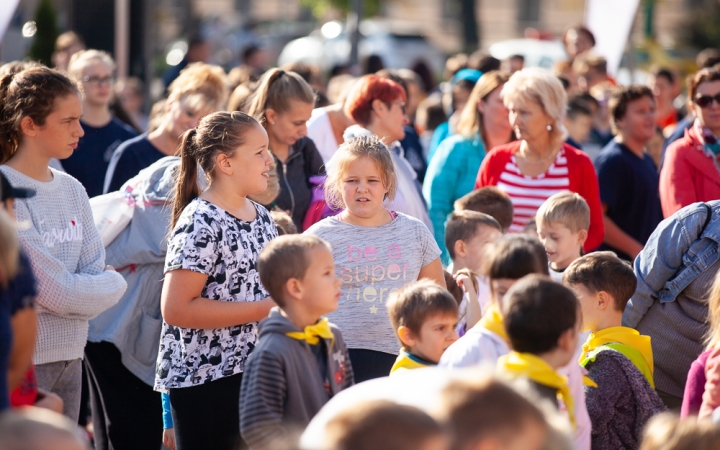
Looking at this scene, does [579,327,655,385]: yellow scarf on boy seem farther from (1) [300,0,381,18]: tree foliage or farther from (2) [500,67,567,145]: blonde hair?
(1) [300,0,381,18]: tree foliage

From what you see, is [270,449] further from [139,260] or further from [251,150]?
[139,260]

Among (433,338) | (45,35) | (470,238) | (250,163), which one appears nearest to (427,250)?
(470,238)

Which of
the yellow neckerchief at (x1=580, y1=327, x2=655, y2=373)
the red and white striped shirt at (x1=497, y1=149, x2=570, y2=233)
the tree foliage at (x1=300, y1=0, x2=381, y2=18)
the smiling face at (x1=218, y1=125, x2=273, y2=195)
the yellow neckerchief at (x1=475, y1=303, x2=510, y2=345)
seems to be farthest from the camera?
the tree foliage at (x1=300, y1=0, x2=381, y2=18)

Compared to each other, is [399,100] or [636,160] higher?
[399,100]

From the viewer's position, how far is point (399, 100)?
580 cm

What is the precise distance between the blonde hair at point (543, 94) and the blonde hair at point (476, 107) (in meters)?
0.57

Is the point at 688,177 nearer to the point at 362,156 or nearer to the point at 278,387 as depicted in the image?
the point at 362,156

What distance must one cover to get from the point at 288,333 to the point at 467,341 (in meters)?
0.63

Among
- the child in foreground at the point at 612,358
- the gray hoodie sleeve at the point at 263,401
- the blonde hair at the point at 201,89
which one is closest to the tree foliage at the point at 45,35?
the blonde hair at the point at 201,89

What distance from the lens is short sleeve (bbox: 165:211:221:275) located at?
3650mm

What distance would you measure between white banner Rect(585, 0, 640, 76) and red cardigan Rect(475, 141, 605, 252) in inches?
224

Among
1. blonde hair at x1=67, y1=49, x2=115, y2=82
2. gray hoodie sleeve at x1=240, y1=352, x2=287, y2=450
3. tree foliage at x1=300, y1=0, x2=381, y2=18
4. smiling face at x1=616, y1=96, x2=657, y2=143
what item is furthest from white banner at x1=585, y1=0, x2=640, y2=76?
tree foliage at x1=300, y1=0, x2=381, y2=18

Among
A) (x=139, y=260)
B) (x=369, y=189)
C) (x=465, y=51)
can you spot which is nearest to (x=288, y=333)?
(x=369, y=189)

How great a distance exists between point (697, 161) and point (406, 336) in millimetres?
2834
